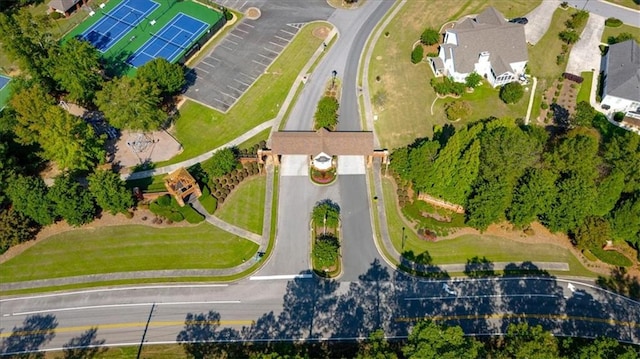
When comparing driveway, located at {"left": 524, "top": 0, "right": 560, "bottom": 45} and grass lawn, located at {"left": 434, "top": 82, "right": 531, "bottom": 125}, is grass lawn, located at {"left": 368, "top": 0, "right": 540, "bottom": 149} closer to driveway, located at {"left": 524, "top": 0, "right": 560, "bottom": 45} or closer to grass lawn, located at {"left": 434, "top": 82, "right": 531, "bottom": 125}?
driveway, located at {"left": 524, "top": 0, "right": 560, "bottom": 45}

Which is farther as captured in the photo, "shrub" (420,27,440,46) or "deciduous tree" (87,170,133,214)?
"shrub" (420,27,440,46)

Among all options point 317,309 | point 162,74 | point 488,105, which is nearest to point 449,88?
point 488,105

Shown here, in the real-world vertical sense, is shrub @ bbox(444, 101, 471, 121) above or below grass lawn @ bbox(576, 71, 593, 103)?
below

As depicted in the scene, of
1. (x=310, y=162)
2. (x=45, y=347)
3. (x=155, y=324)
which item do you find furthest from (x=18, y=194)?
(x=310, y=162)

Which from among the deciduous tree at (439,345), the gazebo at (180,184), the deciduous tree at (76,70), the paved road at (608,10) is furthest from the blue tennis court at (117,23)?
the paved road at (608,10)

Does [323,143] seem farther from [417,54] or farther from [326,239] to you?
[417,54]

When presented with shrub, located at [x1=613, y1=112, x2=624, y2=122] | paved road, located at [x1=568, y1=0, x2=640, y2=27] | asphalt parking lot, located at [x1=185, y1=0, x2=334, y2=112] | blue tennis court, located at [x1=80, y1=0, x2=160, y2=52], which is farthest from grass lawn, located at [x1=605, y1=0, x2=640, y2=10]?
blue tennis court, located at [x1=80, y1=0, x2=160, y2=52]
